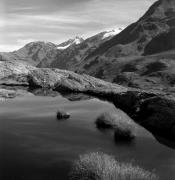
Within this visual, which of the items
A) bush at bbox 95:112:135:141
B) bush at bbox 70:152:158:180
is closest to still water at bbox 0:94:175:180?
bush at bbox 95:112:135:141

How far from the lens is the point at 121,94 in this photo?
84.1m

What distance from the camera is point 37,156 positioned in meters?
37.3

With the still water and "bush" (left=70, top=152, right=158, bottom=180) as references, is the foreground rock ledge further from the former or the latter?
"bush" (left=70, top=152, right=158, bottom=180)

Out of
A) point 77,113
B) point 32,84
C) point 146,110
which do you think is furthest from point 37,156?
point 32,84

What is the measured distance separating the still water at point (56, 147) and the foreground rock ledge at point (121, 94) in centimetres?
314

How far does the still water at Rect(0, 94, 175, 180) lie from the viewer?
3312 cm

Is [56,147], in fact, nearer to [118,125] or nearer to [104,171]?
[118,125]

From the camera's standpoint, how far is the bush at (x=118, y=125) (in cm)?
4662

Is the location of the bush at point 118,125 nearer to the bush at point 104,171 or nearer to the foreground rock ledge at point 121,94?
the foreground rock ledge at point 121,94

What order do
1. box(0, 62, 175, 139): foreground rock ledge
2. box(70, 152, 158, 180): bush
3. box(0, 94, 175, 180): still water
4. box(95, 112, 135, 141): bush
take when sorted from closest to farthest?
1. box(70, 152, 158, 180): bush
2. box(0, 94, 175, 180): still water
3. box(95, 112, 135, 141): bush
4. box(0, 62, 175, 139): foreground rock ledge

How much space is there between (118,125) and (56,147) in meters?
12.7

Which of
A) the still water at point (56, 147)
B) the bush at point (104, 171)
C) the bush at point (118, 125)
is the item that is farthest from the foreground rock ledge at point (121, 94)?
the bush at point (104, 171)

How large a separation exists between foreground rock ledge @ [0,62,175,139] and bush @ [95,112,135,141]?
181 inches

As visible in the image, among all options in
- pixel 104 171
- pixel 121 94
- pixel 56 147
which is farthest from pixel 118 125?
pixel 121 94
